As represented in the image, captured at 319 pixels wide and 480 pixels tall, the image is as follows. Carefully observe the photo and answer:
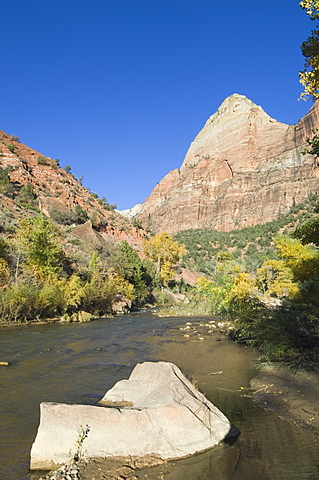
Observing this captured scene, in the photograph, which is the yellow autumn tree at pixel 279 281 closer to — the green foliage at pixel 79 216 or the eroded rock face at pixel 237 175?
the green foliage at pixel 79 216

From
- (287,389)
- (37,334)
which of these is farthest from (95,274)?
(287,389)

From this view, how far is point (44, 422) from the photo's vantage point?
3807 mm

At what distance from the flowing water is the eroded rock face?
74902 millimetres

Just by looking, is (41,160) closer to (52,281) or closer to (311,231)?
(52,281)

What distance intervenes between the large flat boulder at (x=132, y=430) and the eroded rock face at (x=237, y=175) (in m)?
80.7

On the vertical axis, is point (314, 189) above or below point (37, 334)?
above

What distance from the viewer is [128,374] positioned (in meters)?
8.09

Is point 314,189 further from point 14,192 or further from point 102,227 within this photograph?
point 14,192

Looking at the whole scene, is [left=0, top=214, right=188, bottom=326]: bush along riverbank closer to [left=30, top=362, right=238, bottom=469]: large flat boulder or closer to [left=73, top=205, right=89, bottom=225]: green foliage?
[left=30, top=362, right=238, bottom=469]: large flat boulder

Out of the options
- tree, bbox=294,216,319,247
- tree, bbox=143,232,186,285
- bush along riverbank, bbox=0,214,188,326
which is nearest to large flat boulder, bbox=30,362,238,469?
tree, bbox=294,216,319,247

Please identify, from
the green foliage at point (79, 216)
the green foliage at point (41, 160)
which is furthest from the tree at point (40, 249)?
the green foliage at point (41, 160)

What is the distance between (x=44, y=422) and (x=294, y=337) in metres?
7.98

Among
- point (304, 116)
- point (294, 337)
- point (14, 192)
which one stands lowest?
point (294, 337)

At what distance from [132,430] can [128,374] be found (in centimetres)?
436
